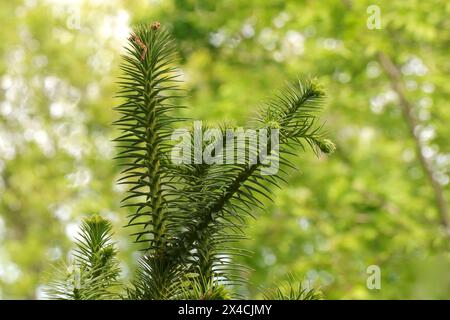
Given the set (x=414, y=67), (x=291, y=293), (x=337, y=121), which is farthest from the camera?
(x=337, y=121)

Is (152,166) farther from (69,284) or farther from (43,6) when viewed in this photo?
(43,6)

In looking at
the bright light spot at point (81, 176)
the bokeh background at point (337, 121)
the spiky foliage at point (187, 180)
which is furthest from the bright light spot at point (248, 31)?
the spiky foliage at point (187, 180)

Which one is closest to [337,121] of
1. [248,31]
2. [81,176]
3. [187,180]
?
[248,31]

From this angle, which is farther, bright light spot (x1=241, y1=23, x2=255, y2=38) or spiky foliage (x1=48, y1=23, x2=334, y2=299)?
bright light spot (x1=241, y1=23, x2=255, y2=38)

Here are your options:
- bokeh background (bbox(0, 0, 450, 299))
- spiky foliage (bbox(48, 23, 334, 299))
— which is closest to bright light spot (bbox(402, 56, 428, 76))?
bokeh background (bbox(0, 0, 450, 299))

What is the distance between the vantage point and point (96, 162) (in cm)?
1058

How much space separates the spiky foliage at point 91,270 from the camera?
84 cm

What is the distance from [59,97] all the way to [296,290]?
1286 centimetres

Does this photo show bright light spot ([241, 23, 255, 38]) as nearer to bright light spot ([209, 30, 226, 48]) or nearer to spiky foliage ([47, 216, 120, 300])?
bright light spot ([209, 30, 226, 48])

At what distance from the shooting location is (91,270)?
0.88m

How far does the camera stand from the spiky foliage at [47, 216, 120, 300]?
84 centimetres

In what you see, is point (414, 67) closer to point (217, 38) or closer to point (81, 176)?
point (217, 38)
